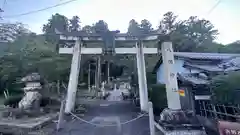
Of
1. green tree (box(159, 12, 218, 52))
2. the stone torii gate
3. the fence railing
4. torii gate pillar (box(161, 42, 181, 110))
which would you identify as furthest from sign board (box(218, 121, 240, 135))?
green tree (box(159, 12, 218, 52))

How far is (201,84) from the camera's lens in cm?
720

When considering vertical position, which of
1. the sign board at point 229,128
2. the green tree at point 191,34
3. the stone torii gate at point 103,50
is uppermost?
the green tree at point 191,34

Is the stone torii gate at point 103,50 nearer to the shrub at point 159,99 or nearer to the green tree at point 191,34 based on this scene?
the shrub at point 159,99

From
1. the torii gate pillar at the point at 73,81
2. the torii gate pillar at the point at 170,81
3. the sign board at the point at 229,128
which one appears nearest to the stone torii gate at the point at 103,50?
the torii gate pillar at the point at 73,81

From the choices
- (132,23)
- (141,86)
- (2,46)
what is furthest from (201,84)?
(132,23)

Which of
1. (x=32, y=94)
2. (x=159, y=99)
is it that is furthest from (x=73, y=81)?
(x=159, y=99)

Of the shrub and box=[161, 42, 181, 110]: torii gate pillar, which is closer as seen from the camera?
box=[161, 42, 181, 110]: torii gate pillar

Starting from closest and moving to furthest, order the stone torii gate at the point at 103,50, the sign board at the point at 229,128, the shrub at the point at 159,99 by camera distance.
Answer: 1. the sign board at the point at 229,128
2. the stone torii gate at the point at 103,50
3. the shrub at the point at 159,99

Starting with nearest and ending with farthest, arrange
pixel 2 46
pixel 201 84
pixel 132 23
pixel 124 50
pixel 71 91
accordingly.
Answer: pixel 201 84
pixel 71 91
pixel 124 50
pixel 2 46
pixel 132 23

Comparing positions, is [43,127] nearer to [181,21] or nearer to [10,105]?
[10,105]

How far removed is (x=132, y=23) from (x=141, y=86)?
A: 32.2 metres

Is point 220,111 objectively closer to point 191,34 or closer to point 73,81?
point 73,81

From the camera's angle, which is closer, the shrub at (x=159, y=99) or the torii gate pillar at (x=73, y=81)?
the torii gate pillar at (x=73, y=81)

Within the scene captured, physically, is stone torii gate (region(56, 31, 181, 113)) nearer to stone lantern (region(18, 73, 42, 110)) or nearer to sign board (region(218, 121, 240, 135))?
stone lantern (region(18, 73, 42, 110))
